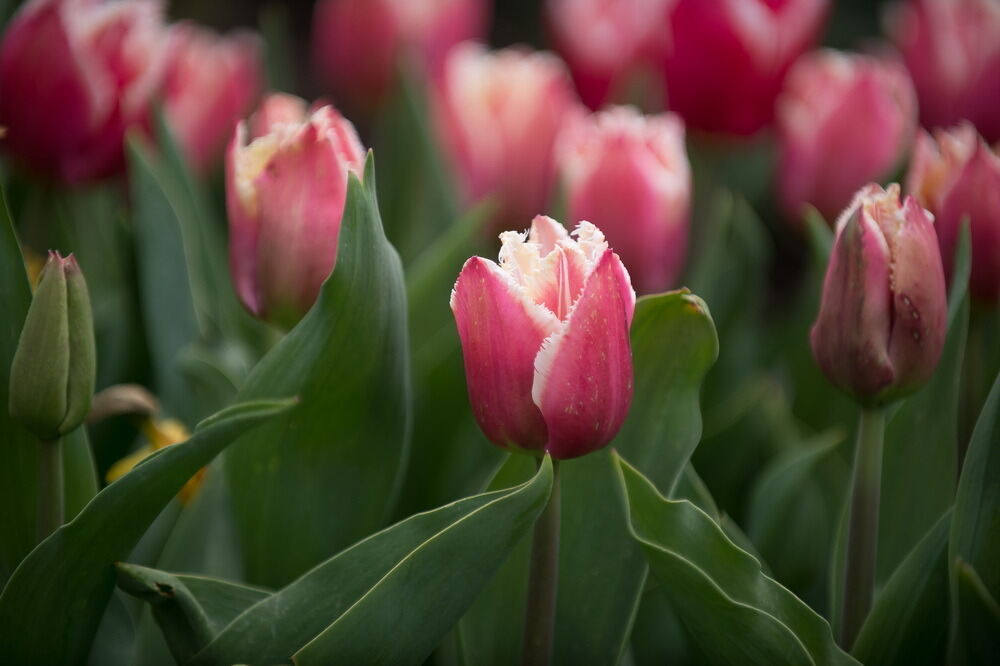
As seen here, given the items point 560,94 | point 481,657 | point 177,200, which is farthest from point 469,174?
point 481,657

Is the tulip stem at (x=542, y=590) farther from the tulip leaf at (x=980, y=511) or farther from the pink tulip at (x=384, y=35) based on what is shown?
the pink tulip at (x=384, y=35)

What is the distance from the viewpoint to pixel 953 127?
1161 mm

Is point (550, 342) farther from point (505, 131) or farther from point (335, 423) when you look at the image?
point (505, 131)

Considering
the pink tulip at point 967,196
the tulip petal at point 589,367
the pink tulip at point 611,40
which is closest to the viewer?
the tulip petal at point 589,367

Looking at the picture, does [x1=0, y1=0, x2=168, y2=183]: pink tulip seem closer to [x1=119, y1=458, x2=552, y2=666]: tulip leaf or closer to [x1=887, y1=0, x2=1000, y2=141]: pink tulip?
[x1=119, y1=458, x2=552, y2=666]: tulip leaf

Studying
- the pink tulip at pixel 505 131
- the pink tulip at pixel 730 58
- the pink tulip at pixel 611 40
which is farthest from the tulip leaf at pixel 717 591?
the pink tulip at pixel 611 40

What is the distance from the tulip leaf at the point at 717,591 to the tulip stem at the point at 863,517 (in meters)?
0.07

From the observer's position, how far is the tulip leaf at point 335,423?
0.59m

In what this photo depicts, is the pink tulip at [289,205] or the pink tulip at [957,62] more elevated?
the pink tulip at [289,205]

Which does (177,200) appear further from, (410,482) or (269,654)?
(269,654)

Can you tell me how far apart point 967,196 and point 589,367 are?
0.35m

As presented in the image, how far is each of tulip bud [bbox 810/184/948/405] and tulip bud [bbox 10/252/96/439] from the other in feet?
1.24

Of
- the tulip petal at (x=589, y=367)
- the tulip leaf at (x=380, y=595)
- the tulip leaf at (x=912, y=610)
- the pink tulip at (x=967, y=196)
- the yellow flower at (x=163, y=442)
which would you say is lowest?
the tulip leaf at (x=912, y=610)

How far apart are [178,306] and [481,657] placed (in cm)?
37
